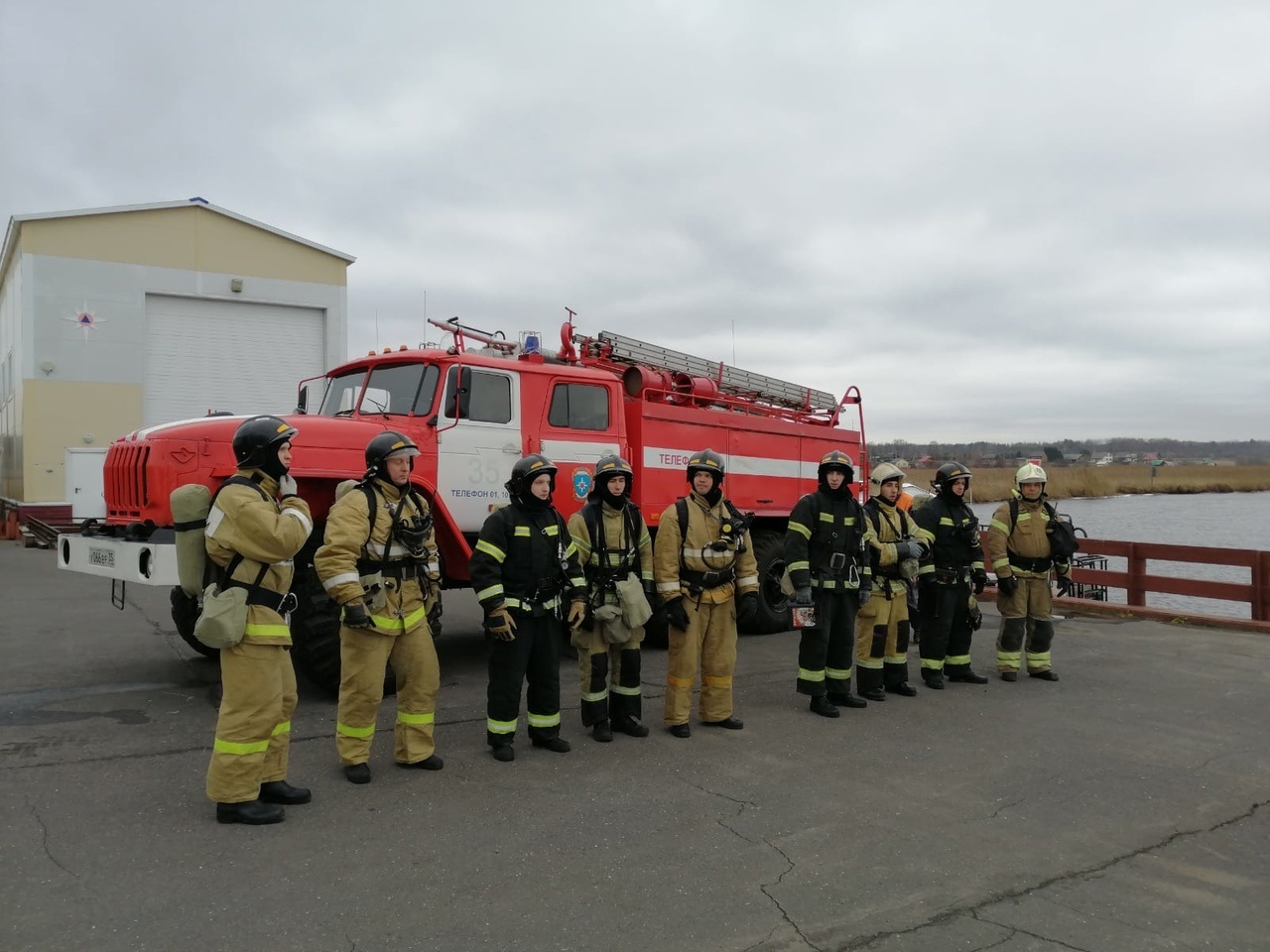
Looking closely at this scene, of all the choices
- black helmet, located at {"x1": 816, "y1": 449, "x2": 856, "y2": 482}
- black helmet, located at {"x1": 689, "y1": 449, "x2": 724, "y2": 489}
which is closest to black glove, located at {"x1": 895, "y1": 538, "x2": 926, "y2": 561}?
black helmet, located at {"x1": 816, "y1": 449, "x2": 856, "y2": 482}

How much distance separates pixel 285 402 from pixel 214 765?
21.6 meters

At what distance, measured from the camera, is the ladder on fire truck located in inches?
365

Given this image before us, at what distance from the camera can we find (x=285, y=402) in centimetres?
2438

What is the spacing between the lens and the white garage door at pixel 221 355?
74.6ft

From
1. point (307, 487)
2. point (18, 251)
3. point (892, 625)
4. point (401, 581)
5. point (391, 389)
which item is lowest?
point (892, 625)

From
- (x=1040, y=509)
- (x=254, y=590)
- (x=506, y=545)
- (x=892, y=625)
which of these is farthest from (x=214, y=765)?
(x=1040, y=509)

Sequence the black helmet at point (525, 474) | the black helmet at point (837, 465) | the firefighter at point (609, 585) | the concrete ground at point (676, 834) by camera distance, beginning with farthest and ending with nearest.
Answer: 1. the black helmet at point (837, 465)
2. the firefighter at point (609, 585)
3. the black helmet at point (525, 474)
4. the concrete ground at point (676, 834)

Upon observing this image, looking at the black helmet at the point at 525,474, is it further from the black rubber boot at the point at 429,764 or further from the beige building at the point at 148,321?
the beige building at the point at 148,321

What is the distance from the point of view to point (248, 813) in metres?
4.32

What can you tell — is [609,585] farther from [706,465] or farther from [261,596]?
[261,596]

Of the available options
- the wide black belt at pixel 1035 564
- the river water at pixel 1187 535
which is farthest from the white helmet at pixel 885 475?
the river water at pixel 1187 535

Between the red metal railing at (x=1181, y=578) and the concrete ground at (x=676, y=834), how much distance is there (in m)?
4.26

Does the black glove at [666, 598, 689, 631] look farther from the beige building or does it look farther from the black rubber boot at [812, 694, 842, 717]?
the beige building

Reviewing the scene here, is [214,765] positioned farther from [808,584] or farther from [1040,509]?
[1040,509]
